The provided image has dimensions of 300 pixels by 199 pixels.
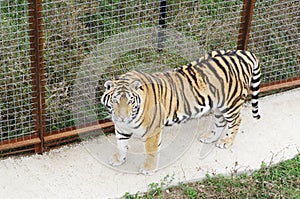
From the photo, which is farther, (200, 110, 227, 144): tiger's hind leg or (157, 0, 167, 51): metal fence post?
(157, 0, 167, 51): metal fence post

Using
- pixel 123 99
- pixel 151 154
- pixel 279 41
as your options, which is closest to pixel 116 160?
pixel 151 154

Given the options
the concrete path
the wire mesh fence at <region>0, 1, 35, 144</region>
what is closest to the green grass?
the concrete path

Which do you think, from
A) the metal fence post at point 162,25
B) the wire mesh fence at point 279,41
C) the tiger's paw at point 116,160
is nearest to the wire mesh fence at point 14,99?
the tiger's paw at point 116,160

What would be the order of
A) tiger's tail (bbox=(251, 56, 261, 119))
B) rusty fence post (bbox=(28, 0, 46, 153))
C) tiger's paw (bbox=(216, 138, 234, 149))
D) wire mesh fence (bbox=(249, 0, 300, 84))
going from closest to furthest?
rusty fence post (bbox=(28, 0, 46, 153))
tiger's tail (bbox=(251, 56, 261, 119))
tiger's paw (bbox=(216, 138, 234, 149))
wire mesh fence (bbox=(249, 0, 300, 84))

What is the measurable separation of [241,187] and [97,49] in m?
2.03

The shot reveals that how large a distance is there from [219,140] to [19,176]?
6.20 feet

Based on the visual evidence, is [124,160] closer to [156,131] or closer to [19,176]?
[156,131]

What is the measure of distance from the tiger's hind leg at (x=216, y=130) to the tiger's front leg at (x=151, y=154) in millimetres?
679

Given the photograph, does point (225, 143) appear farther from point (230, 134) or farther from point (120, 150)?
point (120, 150)

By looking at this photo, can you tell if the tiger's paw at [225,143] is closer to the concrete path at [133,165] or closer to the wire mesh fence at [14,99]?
the concrete path at [133,165]

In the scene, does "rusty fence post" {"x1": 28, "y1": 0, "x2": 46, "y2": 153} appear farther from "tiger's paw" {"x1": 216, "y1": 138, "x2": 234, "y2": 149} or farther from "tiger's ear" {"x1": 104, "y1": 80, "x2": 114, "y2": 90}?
"tiger's paw" {"x1": 216, "y1": 138, "x2": 234, "y2": 149}

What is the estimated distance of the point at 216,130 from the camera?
605 cm

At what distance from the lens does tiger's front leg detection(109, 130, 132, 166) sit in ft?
18.3

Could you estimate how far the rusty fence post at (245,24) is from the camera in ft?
20.1
